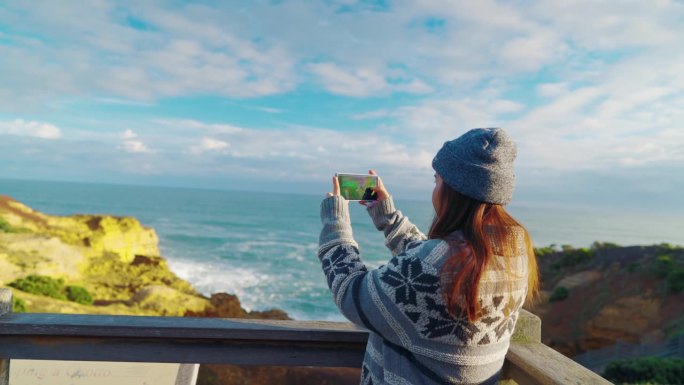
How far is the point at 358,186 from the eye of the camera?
192cm

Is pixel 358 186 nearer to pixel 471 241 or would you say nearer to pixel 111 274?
pixel 471 241

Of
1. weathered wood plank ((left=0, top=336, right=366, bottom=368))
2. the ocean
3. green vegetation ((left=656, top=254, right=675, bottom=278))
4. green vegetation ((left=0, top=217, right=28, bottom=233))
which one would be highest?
weathered wood plank ((left=0, top=336, right=366, bottom=368))

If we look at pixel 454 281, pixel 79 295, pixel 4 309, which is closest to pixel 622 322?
pixel 79 295

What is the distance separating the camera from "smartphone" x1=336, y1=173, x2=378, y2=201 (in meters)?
1.88

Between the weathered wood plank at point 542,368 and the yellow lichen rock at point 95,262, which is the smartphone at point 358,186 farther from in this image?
the yellow lichen rock at point 95,262

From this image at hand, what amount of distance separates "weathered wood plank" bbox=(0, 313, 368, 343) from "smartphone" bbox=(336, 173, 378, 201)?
1.86 ft

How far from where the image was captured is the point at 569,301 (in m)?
23.9

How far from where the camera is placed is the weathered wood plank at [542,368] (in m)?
1.55

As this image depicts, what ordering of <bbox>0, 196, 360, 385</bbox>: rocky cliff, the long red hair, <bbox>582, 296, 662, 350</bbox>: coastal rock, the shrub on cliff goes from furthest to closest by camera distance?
<bbox>582, 296, 662, 350</bbox>: coastal rock
the shrub on cliff
<bbox>0, 196, 360, 385</bbox>: rocky cliff
the long red hair

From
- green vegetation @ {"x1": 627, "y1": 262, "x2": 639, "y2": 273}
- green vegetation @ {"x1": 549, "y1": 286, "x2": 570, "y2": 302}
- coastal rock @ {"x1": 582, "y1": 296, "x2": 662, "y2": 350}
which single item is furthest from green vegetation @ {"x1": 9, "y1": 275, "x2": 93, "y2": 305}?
green vegetation @ {"x1": 627, "y1": 262, "x2": 639, "y2": 273}

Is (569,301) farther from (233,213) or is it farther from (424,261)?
(233,213)

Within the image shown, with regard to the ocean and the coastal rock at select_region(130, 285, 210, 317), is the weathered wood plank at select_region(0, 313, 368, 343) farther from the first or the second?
the coastal rock at select_region(130, 285, 210, 317)

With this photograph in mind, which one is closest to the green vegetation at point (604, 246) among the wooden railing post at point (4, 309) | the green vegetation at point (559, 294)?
the green vegetation at point (559, 294)

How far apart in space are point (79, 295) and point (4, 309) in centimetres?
1650
